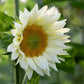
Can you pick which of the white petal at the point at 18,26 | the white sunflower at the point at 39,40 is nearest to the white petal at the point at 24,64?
the white sunflower at the point at 39,40

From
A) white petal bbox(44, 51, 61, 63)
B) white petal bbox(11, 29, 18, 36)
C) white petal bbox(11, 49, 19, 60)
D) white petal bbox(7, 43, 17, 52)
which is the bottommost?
white petal bbox(44, 51, 61, 63)

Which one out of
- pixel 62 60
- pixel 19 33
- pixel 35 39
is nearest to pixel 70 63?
pixel 62 60

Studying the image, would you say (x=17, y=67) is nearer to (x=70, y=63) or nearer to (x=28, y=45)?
(x=28, y=45)

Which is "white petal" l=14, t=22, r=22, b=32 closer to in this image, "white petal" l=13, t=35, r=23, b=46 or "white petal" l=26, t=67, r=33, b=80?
"white petal" l=13, t=35, r=23, b=46

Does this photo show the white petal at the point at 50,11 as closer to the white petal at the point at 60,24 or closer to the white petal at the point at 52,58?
the white petal at the point at 60,24

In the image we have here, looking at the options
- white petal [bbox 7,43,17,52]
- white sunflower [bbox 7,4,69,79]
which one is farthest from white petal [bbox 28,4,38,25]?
white petal [bbox 7,43,17,52]

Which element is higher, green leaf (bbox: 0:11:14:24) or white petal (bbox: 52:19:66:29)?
green leaf (bbox: 0:11:14:24)

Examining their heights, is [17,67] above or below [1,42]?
below

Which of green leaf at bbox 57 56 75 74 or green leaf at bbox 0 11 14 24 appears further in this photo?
green leaf at bbox 57 56 75 74
